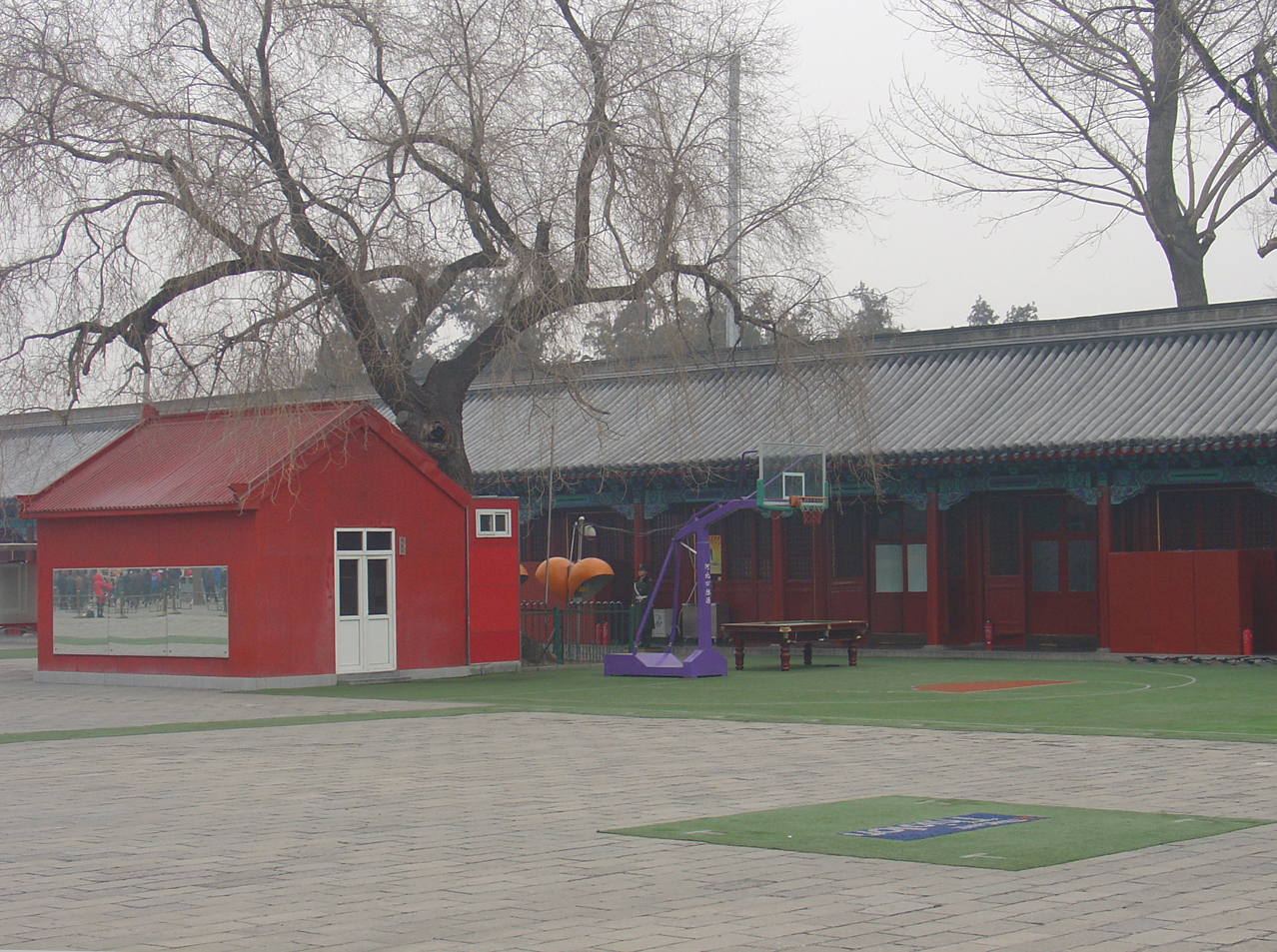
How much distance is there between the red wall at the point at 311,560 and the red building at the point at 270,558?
0.09 ft

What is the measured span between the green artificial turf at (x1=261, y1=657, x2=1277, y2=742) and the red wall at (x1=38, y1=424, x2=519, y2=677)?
2.74 ft

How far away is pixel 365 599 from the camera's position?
2188cm

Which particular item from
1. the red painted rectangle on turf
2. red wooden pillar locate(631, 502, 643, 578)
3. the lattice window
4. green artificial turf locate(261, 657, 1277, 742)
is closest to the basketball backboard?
green artificial turf locate(261, 657, 1277, 742)

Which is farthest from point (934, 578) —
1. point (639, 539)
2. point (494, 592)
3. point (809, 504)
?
point (494, 592)

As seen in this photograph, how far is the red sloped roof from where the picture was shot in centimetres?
2038

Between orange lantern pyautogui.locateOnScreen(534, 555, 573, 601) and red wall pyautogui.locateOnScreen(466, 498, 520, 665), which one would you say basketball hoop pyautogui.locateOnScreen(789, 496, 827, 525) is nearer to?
red wall pyautogui.locateOnScreen(466, 498, 520, 665)

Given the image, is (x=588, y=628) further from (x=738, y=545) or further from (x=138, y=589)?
(x=138, y=589)

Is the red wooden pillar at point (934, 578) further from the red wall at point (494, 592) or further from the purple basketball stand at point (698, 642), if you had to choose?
the red wall at point (494, 592)

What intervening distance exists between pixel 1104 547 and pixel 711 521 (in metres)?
8.21

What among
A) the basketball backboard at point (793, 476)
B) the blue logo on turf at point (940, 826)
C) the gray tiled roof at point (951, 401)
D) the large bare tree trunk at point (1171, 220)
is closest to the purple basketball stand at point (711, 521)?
the basketball backboard at point (793, 476)

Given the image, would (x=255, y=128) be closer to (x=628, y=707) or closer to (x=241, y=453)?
(x=241, y=453)

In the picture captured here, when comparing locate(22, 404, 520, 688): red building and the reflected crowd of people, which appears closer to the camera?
locate(22, 404, 520, 688): red building

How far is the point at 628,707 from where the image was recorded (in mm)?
17375

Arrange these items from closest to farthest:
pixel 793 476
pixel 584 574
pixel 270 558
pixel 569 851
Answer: pixel 569 851, pixel 270 558, pixel 793 476, pixel 584 574
